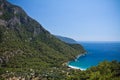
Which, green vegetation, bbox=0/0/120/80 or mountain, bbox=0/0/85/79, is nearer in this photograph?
green vegetation, bbox=0/0/120/80

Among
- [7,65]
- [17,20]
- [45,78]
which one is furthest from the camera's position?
[17,20]

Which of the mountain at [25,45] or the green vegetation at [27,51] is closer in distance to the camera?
the green vegetation at [27,51]

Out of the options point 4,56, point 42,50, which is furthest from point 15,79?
point 42,50

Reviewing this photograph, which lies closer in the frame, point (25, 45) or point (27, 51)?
point (27, 51)

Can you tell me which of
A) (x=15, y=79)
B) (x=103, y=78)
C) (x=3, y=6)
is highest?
(x=3, y=6)

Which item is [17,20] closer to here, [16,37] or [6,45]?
[16,37]

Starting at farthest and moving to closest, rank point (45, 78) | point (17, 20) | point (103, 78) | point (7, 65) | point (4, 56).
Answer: point (17, 20), point (4, 56), point (7, 65), point (45, 78), point (103, 78)

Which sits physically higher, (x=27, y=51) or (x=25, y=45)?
(x=25, y=45)

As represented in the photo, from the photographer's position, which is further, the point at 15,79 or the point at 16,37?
the point at 16,37
